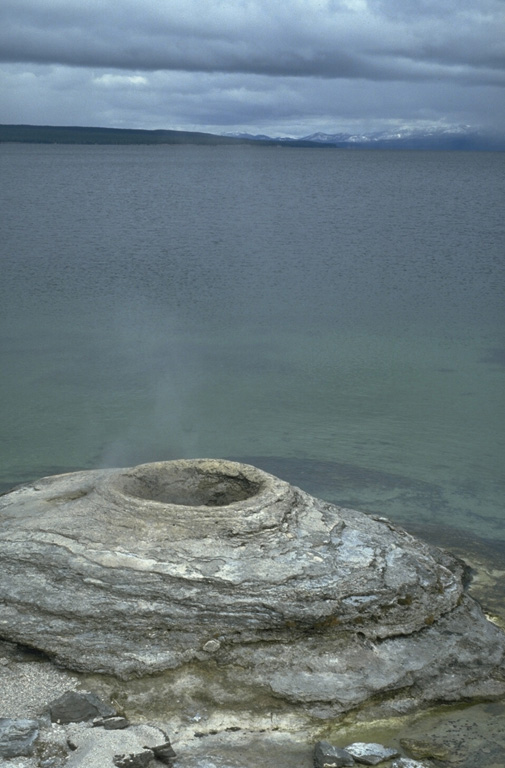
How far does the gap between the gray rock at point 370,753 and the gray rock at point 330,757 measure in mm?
92

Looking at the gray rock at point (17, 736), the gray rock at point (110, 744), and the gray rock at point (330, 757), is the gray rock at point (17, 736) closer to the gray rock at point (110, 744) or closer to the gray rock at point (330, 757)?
the gray rock at point (110, 744)

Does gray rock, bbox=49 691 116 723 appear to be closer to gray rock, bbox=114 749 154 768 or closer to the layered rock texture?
the layered rock texture

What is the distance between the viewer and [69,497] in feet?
28.1

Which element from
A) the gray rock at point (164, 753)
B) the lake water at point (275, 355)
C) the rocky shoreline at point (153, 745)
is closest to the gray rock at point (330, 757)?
the rocky shoreline at point (153, 745)

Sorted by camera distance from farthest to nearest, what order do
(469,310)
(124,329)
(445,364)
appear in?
(469,310) < (124,329) < (445,364)

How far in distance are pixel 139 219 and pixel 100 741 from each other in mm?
40818

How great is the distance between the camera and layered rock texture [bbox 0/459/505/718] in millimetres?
6953

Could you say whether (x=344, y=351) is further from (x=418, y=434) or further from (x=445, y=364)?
(x=418, y=434)

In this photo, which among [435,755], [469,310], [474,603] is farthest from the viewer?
[469,310]

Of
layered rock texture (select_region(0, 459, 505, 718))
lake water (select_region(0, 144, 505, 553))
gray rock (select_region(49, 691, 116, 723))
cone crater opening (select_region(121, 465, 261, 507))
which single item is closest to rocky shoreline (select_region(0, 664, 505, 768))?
gray rock (select_region(49, 691, 116, 723))

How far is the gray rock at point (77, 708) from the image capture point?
622 cm

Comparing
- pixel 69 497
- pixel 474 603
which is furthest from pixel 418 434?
pixel 69 497

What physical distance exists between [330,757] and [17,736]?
218 cm

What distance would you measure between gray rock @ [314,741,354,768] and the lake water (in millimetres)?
5059
